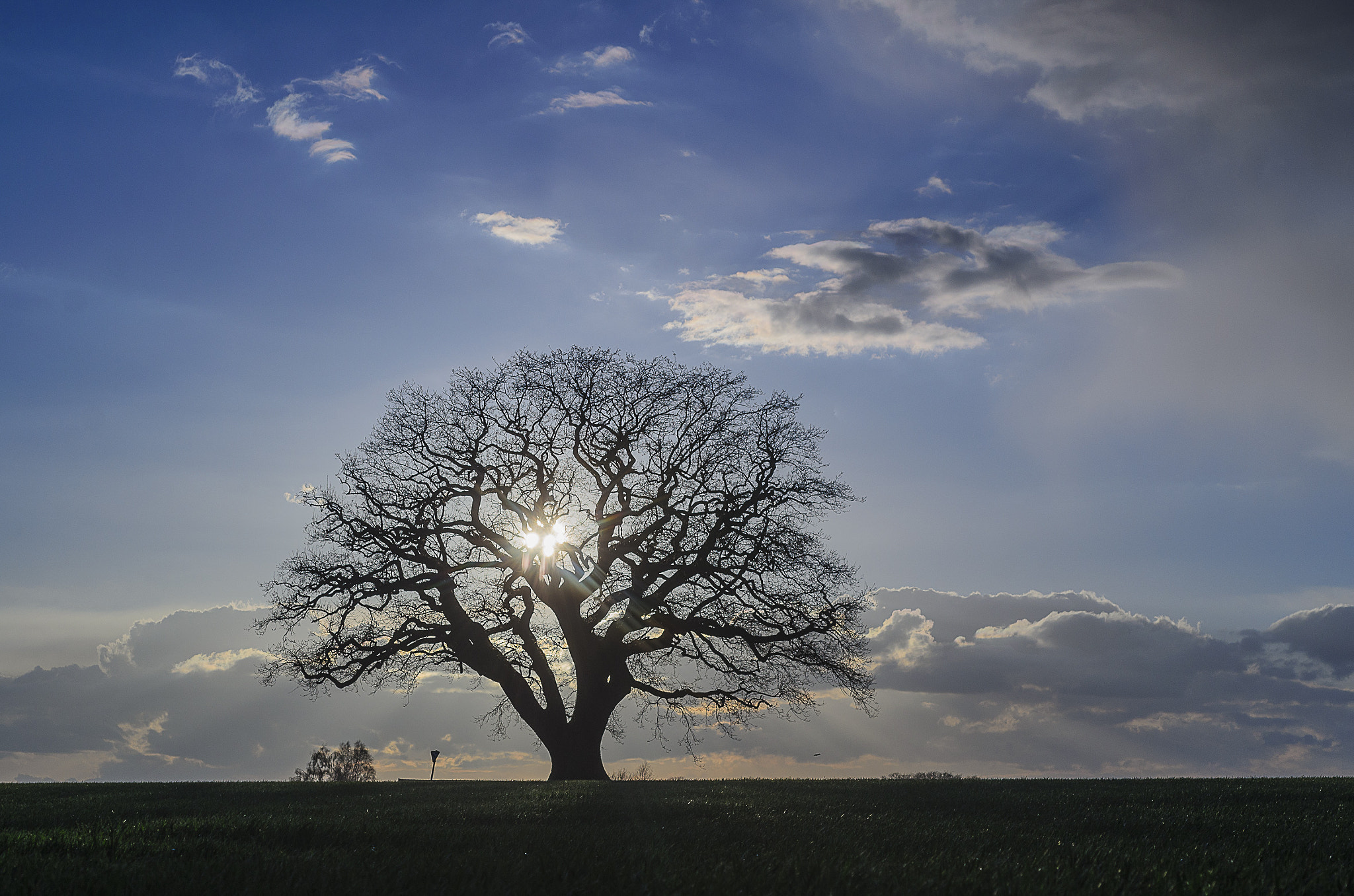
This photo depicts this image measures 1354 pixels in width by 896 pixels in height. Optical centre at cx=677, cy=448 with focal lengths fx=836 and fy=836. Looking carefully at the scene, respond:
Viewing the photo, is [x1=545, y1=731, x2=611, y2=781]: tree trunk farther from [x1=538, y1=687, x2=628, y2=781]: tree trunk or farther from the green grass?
the green grass

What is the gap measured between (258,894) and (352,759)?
53.1 m

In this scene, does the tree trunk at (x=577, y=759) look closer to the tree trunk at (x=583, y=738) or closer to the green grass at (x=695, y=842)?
the tree trunk at (x=583, y=738)

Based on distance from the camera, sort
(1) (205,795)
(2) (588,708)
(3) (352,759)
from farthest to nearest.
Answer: (3) (352,759), (2) (588,708), (1) (205,795)

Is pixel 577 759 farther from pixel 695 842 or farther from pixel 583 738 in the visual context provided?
pixel 695 842

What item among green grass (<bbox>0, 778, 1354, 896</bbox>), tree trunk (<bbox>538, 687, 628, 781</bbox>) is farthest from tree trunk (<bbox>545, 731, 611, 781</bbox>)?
green grass (<bbox>0, 778, 1354, 896</bbox>)

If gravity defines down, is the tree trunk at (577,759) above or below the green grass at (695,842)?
below

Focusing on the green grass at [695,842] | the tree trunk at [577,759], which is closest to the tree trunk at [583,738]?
the tree trunk at [577,759]

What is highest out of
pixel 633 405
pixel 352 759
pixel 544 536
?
pixel 633 405

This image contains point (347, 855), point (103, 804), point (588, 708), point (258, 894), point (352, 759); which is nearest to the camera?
point (258, 894)

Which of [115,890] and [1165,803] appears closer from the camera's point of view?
[115,890]

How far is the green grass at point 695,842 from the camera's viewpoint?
6828 mm

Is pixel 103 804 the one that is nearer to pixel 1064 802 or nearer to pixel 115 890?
pixel 115 890

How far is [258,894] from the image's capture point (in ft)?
21.4

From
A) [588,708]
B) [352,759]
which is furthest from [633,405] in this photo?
[352,759]
